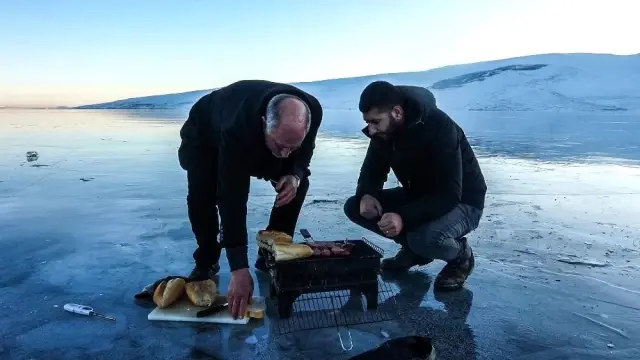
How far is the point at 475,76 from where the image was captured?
270 ft

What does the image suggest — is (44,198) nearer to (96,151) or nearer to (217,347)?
(217,347)

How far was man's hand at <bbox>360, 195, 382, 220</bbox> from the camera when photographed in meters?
3.75

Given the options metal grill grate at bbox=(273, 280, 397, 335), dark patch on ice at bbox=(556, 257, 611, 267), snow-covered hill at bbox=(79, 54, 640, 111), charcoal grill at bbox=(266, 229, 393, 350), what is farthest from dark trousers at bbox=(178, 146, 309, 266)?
snow-covered hill at bbox=(79, 54, 640, 111)

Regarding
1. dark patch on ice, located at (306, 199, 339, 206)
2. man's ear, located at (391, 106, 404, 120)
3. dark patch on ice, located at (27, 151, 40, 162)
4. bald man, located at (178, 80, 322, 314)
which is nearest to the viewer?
bald man, located at (178, 80, 322, 314)

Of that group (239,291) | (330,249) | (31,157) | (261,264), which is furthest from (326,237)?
(31,157)

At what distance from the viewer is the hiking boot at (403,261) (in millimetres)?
3969

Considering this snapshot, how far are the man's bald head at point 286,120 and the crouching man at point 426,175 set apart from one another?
73 centimetres

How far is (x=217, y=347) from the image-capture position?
270cm

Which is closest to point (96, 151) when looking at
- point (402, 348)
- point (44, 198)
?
point (44, 198)

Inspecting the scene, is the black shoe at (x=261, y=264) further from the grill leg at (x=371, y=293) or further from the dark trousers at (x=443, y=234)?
the grill leg at (x=371, y=293)

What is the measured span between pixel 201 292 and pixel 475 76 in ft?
280

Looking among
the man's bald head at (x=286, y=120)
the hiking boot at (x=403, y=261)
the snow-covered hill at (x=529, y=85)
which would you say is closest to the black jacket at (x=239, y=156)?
the man's bald head at (x=286, y=120)

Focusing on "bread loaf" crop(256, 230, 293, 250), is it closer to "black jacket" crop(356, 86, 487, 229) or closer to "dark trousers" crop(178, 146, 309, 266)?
"dark trousers" crop(178, 146, 309, 266)

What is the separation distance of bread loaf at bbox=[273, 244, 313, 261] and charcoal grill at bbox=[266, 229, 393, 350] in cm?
3
